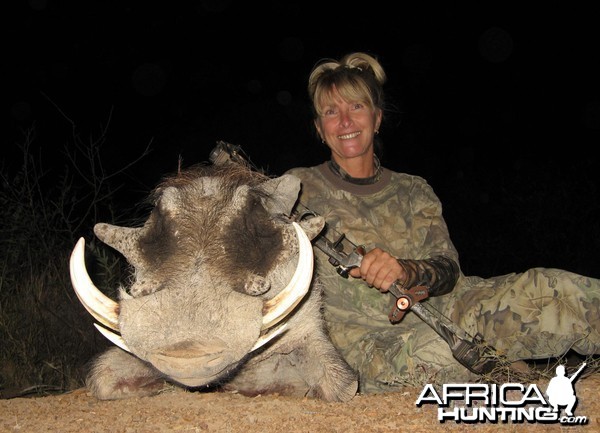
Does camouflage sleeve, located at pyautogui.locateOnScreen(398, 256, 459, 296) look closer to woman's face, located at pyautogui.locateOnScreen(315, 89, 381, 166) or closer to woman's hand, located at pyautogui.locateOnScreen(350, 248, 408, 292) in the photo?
woman's hand, located at pyautogui.locateOnScreen(350, 248, 408, 292)

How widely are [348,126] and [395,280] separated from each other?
116 centimetres

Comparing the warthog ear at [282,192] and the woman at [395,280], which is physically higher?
the warthog ear at [282,192]

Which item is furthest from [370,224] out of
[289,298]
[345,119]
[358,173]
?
[289,298]

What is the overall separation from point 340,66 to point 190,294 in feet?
7.31

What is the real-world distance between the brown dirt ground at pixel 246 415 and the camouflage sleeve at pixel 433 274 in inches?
25.2

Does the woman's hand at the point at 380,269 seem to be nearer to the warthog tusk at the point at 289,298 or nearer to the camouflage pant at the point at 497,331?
the camouflage pant at the point at 497,331

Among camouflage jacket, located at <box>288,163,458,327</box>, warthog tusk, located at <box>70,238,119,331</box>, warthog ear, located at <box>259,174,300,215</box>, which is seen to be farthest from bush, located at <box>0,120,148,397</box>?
warthog ear, located at <box>259,174,300,215</box>

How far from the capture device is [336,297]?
12.0 ft

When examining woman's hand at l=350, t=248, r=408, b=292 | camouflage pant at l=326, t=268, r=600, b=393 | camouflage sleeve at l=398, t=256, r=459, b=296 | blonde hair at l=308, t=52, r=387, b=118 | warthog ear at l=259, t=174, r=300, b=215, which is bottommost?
camouflage pant at l=326, t=268, r=600, b=393

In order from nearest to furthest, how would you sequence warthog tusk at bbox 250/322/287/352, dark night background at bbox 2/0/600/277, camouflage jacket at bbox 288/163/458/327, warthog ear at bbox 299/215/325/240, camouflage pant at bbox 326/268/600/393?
warthog tusk at bbox 250/322/287/352 < warthog ear at bbox 299/215/325/240 < camouflage pant at bbox 326/268/600/393 < camouflage jacket at bbox 288/163/458/327 < dark night background at bbox 2/0/600/277

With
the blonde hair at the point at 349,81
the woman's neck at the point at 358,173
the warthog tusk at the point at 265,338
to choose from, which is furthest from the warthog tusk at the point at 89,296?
the blonde hair at the point at 349,81

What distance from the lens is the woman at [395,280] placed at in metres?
3.15

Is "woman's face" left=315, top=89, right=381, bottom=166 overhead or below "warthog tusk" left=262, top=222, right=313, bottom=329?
overhead

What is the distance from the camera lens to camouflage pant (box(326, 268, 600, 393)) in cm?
313
